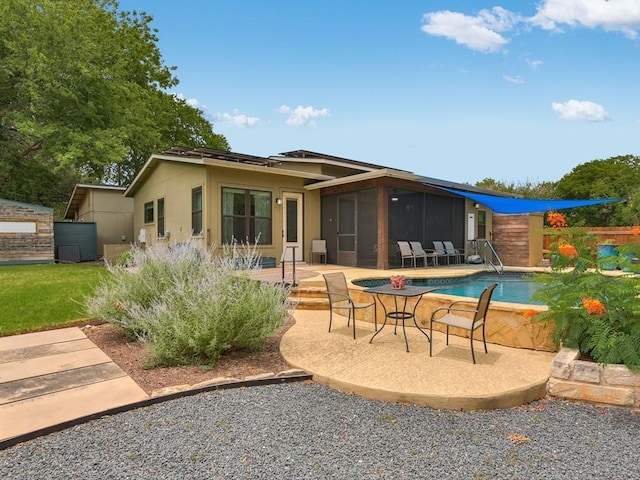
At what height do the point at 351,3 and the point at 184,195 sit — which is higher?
the point at 351,3

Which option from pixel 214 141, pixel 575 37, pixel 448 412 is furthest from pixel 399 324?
pixel 214 141

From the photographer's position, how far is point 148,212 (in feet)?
50.7

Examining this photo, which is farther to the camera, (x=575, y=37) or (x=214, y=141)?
(x=214, y=141)

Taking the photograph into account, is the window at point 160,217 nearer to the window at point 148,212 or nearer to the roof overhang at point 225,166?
the window at point 148,212

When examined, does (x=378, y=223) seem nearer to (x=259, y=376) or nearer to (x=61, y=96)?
(x=259, y=376)

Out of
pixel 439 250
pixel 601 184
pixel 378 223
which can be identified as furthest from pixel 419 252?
pixel 601 184

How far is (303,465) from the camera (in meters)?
2.44

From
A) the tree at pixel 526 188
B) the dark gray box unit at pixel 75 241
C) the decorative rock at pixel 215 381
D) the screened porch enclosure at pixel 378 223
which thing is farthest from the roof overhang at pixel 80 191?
the tree at pixel 526 188

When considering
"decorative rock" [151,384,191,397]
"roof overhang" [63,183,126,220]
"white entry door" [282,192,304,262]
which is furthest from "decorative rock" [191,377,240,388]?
"roof overhang" [63,183,126,220]

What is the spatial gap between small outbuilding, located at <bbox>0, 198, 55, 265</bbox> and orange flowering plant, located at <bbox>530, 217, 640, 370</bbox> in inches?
631

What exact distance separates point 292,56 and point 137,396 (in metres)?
13.4

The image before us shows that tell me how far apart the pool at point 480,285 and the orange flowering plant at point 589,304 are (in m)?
3.46

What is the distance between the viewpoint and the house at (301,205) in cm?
1090

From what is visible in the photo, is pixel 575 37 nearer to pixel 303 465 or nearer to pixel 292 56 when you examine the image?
pixel 292 56
